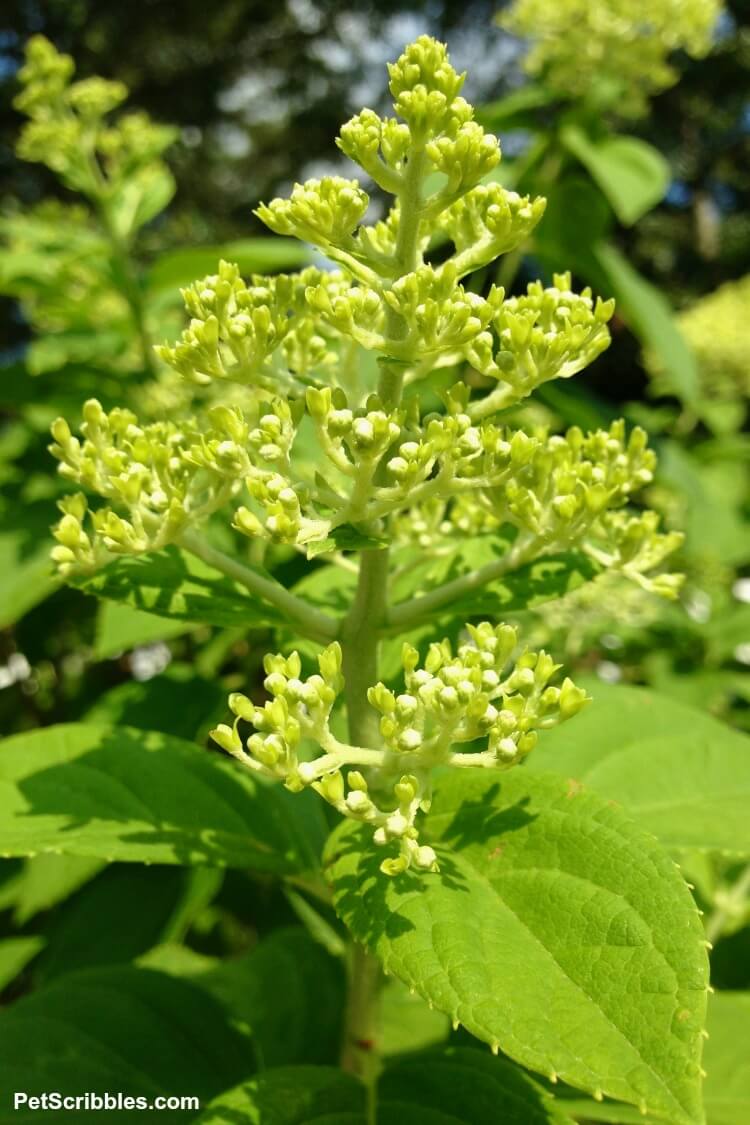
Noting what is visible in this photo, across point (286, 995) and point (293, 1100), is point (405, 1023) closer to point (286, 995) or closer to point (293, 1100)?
point (286, 995)

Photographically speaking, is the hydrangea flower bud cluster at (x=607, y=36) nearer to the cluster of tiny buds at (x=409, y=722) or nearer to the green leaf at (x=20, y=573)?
the green leaf at (x=20, y=573)

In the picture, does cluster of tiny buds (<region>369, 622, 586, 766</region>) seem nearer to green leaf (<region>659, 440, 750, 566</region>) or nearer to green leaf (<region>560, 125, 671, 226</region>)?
green leaf (<region>560, 125, 671, 226</region>)

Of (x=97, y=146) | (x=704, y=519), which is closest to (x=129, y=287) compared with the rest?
(x=97, y=146)

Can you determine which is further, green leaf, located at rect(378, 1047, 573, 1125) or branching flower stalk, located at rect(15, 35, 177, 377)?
branching flower stalk, located at rect(15, 35, 177, 377)

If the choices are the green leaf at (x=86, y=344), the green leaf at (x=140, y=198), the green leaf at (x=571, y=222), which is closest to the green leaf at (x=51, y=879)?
the green leaf at (x=86, y=344)

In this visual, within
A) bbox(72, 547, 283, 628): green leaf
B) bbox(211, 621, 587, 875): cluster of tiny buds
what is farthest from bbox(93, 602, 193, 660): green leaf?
Result: bbox(211, 621, 587, 875): cluster of tiny buds

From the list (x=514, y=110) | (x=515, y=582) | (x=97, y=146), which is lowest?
(x=515, y=582)

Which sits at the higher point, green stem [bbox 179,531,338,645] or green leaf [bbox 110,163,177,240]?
green leaf [bbox 110,163,177,240]

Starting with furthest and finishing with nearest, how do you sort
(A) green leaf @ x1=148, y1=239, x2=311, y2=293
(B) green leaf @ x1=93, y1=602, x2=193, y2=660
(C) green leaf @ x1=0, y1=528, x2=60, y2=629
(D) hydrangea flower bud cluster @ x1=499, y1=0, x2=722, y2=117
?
(D) hydrangea flower bud cluster @ x1=499, y1=0, x2=722, y2=117, (A) green leaf @ x1=148, y1=239, x2=311, y2=293, (C) green leaf @ x1=0, y1=528, x2=60, y2=629, (B) green leaf @ x1=93, y1=602, x2=193, y2=660
